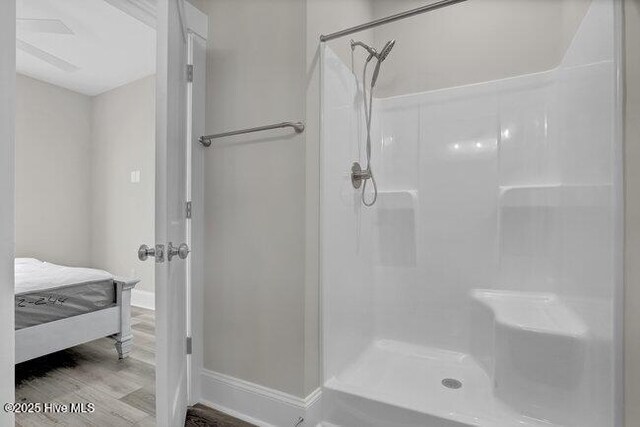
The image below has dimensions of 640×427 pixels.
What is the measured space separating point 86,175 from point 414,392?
3.96 m

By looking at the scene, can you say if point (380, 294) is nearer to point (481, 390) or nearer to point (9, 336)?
point (481, 390)

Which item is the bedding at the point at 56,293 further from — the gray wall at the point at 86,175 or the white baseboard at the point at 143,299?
the white baseboard at the point at 143,299

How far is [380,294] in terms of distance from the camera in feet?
7.48

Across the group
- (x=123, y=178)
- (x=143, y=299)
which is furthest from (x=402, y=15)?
(x=143, y=299)

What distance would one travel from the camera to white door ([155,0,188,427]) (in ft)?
4.14

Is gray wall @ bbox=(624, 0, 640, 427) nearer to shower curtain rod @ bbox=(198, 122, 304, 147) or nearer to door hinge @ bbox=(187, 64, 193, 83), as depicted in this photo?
shower curtain rod @ bbox=(198, 122, 304, 147)

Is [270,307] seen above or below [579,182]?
below

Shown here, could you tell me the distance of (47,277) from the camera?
2.11 meters

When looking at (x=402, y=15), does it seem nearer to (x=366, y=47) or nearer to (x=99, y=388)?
(x=366, y=47)

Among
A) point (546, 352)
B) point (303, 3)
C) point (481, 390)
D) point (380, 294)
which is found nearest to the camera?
point (546, 352)

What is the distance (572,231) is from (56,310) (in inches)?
111

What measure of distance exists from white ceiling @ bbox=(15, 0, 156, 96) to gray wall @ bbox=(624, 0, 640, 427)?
8.68 feet

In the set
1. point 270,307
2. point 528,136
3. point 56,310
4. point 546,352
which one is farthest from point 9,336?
point 528,136

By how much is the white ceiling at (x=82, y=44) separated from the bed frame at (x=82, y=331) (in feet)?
6.31
